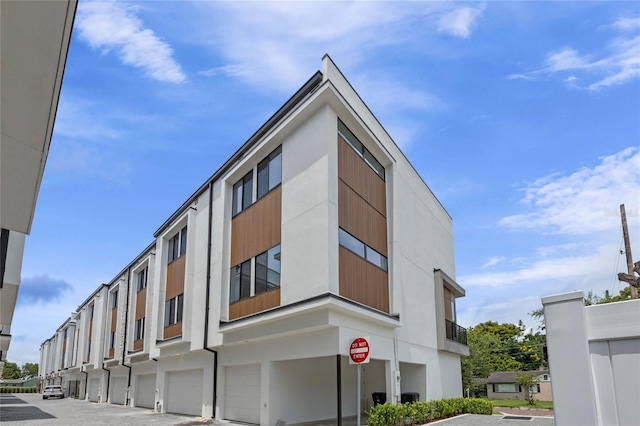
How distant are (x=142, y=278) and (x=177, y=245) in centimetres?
910

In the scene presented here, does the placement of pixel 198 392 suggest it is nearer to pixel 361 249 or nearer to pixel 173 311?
pixel 173 311

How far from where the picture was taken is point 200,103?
12703 millimetres

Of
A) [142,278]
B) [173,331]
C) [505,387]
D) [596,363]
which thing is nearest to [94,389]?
[142,278]

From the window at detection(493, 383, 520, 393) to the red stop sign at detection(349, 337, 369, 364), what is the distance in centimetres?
4597

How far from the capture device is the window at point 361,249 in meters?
14.7

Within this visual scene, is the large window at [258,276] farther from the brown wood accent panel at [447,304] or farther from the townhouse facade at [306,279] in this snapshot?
the brown wood accent panel at [447,304]

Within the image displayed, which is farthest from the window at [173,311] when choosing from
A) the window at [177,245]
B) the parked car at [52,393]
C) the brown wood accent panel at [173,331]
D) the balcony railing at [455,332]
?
the parked car at [52,393]

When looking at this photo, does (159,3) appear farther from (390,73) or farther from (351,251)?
(351,251)

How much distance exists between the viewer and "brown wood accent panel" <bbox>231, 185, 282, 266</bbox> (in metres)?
16.3

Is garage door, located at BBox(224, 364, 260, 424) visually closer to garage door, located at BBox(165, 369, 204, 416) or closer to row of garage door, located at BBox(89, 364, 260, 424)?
row of garage door, located at BBox(89, 364, 260, 424)

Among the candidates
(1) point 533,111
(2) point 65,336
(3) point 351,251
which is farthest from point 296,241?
(2) point 65,336

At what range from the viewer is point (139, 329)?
30.4m

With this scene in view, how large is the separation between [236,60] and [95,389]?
131ft

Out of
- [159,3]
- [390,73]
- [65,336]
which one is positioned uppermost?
[390,73]
